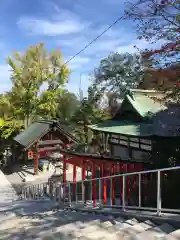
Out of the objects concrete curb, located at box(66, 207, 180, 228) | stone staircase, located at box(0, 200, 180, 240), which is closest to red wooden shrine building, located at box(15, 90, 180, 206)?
concrete curb, located at box(66, 207, 180, 228)

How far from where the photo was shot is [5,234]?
6223 millimetres

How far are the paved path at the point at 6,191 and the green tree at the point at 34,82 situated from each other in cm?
904

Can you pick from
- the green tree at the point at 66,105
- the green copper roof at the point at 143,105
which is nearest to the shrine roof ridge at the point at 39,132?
the green tree at the point at 66,105

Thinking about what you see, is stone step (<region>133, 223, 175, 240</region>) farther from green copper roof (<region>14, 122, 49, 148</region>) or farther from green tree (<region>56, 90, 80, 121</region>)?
green tree (<region>56, 90, 80, 121</region>)

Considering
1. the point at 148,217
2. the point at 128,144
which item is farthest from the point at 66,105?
the point at 148,217

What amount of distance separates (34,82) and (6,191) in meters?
13.7

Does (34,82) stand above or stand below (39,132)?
above

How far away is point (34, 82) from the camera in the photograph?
91.2ft

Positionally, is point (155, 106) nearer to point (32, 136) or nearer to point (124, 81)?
point (32, 136)

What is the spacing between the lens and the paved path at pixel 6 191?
50.3ft

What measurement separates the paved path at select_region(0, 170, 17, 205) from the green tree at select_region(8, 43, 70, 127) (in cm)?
904

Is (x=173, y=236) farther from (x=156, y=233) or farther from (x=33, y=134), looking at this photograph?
(x=33, y=134)

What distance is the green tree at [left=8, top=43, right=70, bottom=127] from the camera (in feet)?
88.9

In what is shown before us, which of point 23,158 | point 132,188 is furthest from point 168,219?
point 23,158
